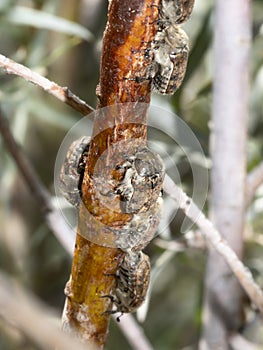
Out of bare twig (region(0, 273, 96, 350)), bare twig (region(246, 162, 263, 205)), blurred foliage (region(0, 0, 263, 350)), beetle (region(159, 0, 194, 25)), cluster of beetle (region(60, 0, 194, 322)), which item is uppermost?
beetle (region(159, 0, 194, 25))

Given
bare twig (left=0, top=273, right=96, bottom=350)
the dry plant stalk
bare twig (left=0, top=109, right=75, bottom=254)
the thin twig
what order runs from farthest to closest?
bare twig (left=0, top=109, right=75, bottom=254), the thin twig, the dry plant stalk, bare twig (left=0, top=273, right=96, bottom=350)

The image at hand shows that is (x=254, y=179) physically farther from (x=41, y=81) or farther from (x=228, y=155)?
(x=41, y=81)

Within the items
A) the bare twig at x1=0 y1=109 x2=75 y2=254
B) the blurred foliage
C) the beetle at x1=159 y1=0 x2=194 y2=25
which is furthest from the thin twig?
the blurred foliage

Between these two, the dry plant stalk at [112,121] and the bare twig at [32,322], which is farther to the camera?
the dry plant stalk at [112,121]

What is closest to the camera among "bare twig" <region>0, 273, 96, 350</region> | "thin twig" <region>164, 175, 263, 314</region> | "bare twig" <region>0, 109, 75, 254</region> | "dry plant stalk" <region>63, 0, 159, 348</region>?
"bare twig" <region>0, 273, 96, 350</region>

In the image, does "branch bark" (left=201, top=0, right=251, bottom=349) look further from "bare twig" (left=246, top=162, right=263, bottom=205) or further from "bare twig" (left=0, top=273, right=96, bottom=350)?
"bare twig" (left=0, top=273, right=96, bottom=350)

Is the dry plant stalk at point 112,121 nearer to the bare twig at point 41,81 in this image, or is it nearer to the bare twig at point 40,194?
the bare twig at point 41,81

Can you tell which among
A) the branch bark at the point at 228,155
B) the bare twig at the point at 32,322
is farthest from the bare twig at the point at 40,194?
the bare twig at the point at 32,322

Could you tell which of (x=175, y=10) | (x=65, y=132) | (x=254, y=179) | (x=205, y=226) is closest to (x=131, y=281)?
(x=205, y=226)
